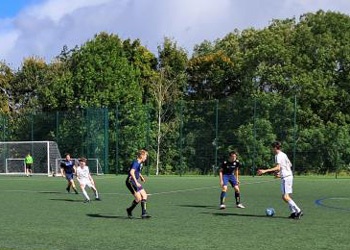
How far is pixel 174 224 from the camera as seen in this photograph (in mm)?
14250

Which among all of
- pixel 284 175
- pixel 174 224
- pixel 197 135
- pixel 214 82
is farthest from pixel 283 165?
pixel 214 82

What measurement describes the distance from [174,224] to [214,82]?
45.2 meters

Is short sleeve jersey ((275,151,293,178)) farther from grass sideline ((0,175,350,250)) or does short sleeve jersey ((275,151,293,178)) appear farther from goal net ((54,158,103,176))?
goal net ((54,158,103,176))

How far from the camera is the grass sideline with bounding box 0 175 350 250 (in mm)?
11359

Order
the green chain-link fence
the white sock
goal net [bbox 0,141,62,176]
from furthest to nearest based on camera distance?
goal net [bbox 0,141,62,176] → the green chain-link fence → the white sock

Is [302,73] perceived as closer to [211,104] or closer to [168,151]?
[211,104]

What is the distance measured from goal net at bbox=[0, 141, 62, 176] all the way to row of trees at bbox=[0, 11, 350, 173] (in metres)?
4.45

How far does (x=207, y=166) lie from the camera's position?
1711 inches

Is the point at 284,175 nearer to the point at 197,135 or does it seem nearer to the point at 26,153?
the point at 197,135

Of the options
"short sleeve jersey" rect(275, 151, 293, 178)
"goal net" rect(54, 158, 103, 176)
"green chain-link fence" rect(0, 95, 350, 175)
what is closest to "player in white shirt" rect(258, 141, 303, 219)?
"short sleeve jersey" rect(275, 151, 293, 178)

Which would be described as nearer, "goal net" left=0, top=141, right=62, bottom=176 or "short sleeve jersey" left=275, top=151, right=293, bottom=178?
"short sleeve jersey" left=275, top=151, right=293, bottom=178

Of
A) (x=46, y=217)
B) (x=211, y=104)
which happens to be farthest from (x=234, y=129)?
(x=46, y=217)

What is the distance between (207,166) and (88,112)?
978 cm

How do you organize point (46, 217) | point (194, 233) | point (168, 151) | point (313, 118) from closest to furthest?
1. point (194, 233)
2. point (46, 217)
3. point (168, 151)
4. point (313, 118)
